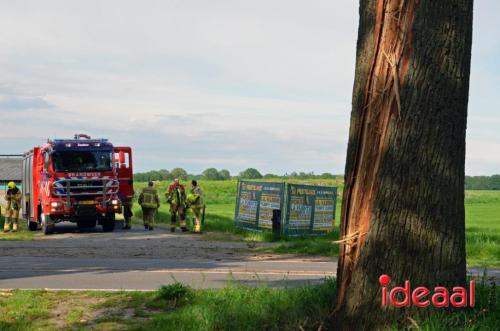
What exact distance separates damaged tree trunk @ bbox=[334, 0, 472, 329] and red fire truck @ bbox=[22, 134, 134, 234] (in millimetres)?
18657

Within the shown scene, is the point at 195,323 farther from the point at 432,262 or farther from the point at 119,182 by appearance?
the point at 119,182

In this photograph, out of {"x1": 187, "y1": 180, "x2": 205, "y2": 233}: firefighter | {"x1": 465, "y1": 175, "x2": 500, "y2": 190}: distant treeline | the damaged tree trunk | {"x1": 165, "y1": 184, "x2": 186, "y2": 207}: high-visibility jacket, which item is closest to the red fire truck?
{"x1": 165, "y1": 184, "x2": 186, "y2": 207}: high-visibility jacket

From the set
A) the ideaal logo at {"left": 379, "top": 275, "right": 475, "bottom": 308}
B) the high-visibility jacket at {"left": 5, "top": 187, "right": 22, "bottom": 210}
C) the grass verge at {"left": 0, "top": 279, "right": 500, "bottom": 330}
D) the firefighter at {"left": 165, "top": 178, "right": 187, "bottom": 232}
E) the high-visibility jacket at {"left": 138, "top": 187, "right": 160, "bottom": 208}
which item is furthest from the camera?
the high-visibility jacket at {"left": 138, "top": 187, "right": 160, "bottom": 208}

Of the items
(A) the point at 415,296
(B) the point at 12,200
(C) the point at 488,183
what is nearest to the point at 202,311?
(A) the point at 415,296

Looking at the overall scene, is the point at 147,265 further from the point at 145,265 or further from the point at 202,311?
the point at 202,311

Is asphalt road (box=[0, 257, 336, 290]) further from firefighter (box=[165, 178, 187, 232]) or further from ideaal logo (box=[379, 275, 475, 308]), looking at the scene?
firefighter (box=[165, 178, 187, 232])

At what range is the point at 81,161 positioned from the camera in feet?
75.5

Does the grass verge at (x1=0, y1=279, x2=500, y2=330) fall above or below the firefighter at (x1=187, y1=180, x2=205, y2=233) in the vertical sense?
below

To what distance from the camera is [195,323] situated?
607cm

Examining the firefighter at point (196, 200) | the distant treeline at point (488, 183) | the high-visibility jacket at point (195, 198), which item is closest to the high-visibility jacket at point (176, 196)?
the firefighter at point (196, 200)

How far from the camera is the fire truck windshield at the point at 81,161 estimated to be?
22.6m

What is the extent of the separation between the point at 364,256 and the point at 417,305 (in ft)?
1.73

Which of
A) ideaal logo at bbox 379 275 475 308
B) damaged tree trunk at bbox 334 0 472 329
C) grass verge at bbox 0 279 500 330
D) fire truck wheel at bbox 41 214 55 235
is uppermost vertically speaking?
damaged tree trunk at bbox 334 0 472 329

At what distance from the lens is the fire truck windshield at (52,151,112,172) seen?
889 inches
